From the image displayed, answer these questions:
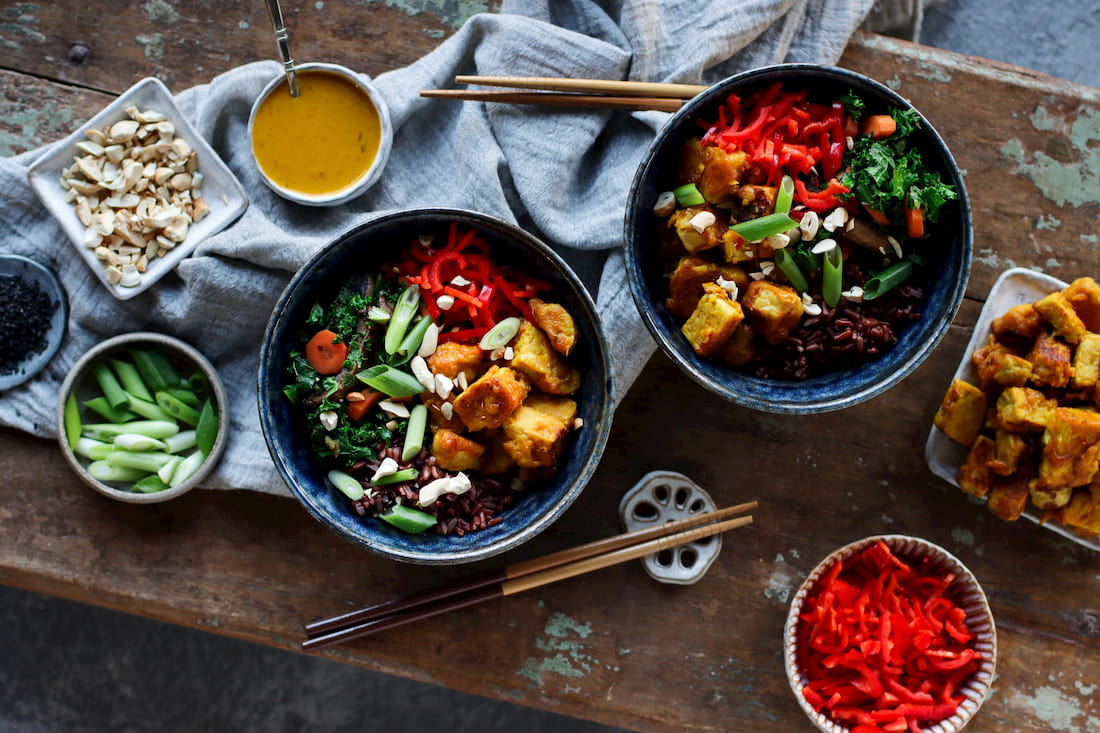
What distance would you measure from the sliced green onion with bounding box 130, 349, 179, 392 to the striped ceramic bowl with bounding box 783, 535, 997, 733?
7.34 feet

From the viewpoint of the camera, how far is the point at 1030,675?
3062mm

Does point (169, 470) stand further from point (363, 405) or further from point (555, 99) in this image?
point (555, 99)

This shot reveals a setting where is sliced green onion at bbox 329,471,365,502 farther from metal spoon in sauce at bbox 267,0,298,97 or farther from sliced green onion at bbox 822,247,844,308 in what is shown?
sliced green onion at bbox 822,247,844,308

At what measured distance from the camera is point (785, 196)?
2.36m

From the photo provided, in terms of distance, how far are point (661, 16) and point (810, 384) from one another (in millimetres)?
1315

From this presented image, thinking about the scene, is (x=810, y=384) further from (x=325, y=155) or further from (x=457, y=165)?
(x=325, y=155)

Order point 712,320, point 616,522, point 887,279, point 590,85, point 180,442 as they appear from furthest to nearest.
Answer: point 616,522 < point 180,442 < point 590,85 < point 887,279 < point 712,320

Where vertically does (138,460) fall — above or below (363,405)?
below

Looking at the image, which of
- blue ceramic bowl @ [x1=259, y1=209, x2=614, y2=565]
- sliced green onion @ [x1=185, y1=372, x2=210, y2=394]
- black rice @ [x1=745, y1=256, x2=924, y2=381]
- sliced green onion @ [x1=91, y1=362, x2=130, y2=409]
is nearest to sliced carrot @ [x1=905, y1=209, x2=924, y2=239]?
black rice @ [x1=745, y1=256, x2=924, y2=381]

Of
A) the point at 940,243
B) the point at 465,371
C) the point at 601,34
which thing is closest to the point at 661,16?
the point at 601,34

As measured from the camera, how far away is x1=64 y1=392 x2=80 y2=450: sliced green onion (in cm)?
274

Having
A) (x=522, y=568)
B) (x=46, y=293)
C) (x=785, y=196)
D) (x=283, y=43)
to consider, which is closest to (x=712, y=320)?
(x=785, y=196)

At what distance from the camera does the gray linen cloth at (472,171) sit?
2.75 m

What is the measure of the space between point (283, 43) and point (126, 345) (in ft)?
3.65
